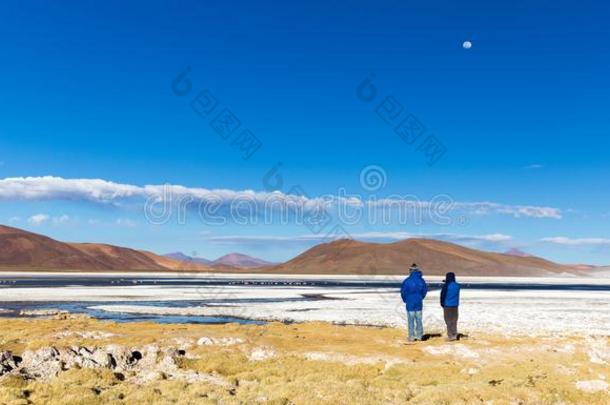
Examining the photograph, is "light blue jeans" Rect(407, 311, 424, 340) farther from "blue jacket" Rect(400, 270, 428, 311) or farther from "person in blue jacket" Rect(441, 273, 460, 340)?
"person in blue jacket" Rect(441, 273, 460, 340)

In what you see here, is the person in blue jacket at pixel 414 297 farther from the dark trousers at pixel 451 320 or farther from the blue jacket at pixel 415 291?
the dark trousers at pixel 451 320

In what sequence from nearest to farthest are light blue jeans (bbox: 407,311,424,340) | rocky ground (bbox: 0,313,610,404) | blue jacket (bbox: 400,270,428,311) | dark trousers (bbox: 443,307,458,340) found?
rocky ground (bbox: 0,313,610,404) → blue jacket (bbox: 400,270,428,311) → dark trousers (bbox: 443,307,458,340) → light blue jeans (bbox: 407,311,424,340)

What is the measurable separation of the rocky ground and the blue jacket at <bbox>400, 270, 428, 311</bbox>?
1.20 metres

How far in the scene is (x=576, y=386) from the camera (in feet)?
43.6

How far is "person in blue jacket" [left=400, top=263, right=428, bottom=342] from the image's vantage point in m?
18.1

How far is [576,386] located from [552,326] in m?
13.8

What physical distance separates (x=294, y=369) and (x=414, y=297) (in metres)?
4.96

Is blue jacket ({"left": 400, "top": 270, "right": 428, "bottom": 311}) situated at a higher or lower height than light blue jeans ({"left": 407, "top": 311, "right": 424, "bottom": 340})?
higher

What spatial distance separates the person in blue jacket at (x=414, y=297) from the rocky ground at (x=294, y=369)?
469mm

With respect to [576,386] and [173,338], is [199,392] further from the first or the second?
[576,386]

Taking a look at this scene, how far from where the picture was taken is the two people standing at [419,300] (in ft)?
59.5

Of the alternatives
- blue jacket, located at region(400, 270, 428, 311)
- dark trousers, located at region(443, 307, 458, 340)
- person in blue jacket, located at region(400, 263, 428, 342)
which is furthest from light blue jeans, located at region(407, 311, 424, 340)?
dark trousers, located at region(443, 307, 458, 340)

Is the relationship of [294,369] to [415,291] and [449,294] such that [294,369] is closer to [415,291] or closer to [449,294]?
[415,291]

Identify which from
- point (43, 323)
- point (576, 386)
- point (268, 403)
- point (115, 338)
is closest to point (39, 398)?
point (268, 403)
